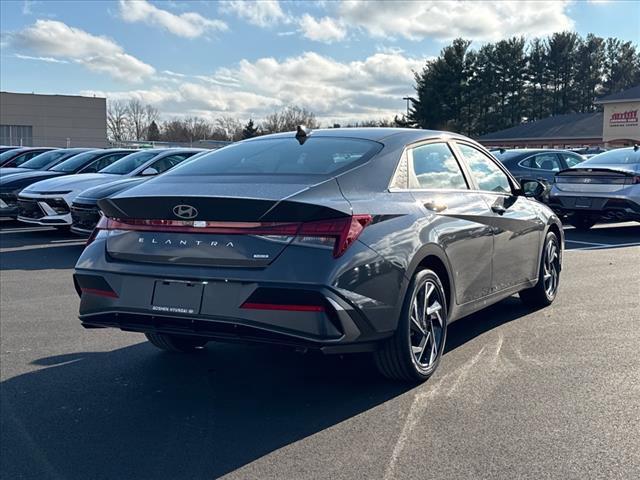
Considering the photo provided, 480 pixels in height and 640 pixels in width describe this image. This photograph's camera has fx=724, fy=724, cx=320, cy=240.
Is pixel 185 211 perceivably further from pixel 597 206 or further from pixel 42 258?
pixel 597 206

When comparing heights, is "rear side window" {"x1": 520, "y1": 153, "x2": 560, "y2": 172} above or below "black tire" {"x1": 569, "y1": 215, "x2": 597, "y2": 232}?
above

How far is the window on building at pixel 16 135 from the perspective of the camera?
65.6 meters

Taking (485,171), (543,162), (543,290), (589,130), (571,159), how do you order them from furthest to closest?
(589,130), (571,159), (543,162), (543,290), (485,171)

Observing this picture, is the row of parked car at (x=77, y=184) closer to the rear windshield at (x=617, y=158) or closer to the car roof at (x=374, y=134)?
the car roof at (x=374, y=134)

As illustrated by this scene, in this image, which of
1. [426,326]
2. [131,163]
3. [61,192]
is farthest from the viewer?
[131,163]

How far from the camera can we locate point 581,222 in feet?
44.2

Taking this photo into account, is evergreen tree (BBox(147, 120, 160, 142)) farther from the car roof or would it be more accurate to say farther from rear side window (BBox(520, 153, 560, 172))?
the car roof

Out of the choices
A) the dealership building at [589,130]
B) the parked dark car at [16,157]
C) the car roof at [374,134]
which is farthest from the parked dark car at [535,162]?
the dealership building at [589,130]

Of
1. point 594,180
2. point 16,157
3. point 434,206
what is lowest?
point 434,206

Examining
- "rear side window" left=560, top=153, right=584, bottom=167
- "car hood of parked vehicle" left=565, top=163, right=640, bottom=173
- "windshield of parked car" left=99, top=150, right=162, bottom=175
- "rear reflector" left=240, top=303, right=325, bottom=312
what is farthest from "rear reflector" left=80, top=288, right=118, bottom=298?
"rear side window" left=560, top=153, right=584, bottom=167

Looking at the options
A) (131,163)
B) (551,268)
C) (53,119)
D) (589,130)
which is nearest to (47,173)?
(131,163)

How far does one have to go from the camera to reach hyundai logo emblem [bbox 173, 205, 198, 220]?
4023 mm

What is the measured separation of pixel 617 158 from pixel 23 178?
11.2 metres

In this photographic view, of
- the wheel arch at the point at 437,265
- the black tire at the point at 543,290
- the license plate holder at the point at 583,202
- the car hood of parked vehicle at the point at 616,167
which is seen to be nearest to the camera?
the wheel arch at the point at 437,265
